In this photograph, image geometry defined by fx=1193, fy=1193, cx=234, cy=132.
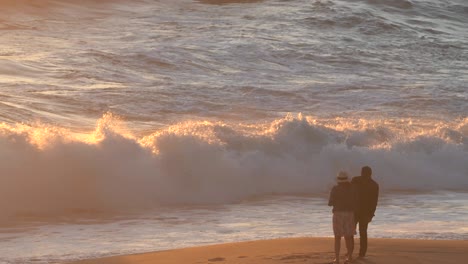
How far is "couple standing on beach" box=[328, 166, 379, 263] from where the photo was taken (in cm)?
1362

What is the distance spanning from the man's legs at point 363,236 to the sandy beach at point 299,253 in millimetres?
98

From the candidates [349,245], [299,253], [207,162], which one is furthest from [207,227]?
[207,162]

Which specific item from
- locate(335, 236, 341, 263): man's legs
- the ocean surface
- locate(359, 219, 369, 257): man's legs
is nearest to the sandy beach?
locate(359, 219, 369, 257): man's legs

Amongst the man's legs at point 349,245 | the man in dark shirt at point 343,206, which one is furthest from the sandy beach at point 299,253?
the man in dark shirt at point 343,206

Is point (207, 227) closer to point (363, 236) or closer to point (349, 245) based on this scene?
point (363, 236)

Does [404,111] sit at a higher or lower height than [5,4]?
lower

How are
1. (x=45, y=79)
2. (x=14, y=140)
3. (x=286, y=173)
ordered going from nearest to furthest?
(x=14, y=140) → (x=286, y=173) → (x=45, y=79)

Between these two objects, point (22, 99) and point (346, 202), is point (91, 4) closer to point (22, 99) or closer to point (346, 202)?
point (22, 99)

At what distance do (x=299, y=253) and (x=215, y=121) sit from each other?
12.3m

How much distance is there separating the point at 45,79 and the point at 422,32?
16840mm

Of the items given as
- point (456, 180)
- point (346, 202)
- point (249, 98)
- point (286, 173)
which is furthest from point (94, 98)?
point (346, 202)

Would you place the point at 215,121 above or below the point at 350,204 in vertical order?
below

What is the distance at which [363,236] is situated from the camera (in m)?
14.3

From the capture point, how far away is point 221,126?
24.9m
